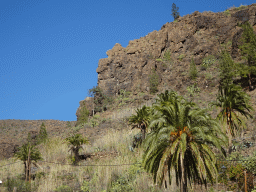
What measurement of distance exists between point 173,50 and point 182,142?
55044 mm

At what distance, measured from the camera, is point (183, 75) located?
5488 centimetres

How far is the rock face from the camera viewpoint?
57844 millimetres

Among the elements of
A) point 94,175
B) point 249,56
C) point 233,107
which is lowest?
point 94,175

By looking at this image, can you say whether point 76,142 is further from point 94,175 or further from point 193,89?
point 193,89

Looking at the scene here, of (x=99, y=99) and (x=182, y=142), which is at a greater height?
(x=99, y=99)

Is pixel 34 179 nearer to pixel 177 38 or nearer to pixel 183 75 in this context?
pixel 183 75

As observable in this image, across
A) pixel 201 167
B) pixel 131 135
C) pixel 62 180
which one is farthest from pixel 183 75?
pixel 201 167

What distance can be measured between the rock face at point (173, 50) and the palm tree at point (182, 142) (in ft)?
136

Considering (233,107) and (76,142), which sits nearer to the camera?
(233,107)

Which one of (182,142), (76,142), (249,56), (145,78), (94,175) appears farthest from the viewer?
(145,78)

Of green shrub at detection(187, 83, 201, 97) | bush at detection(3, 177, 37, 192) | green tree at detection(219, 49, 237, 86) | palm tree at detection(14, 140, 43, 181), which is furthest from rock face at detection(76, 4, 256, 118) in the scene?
bush at detection(3, 177, 37, 192)

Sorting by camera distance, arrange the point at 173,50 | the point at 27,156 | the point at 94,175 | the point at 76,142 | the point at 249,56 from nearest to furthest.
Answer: the point at 94,175 < the point at 27,156 < the point at 76,142 < the point at 249,56 < the point at 173,50

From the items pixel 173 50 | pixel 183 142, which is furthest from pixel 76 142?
pixel 173 50

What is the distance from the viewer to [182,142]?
39.1 ft
